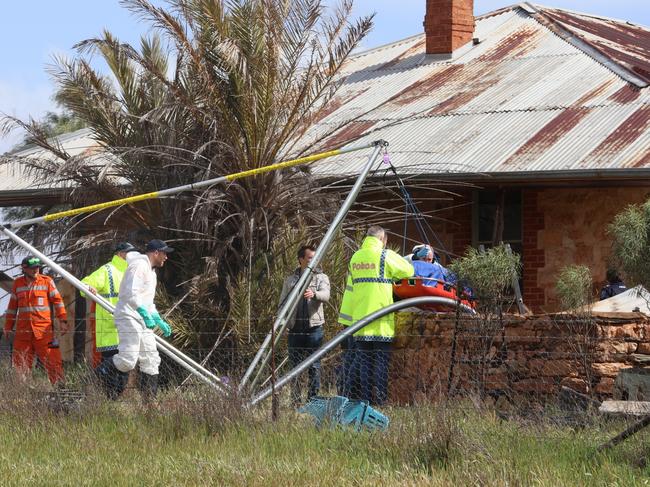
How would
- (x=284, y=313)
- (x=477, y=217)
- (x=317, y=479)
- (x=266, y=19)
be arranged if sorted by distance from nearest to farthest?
(x=317, y=479)
(x=284, y=313)
(x=266, y=19)
(x=477, y=217)

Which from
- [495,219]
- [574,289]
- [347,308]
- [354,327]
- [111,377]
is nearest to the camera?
[354,327]

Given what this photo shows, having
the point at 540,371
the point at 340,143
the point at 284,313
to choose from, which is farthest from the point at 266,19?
the point at 540,371

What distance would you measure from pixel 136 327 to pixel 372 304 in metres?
2.11

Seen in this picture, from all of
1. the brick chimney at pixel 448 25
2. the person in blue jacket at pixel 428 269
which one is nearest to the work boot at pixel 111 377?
the person in blue jacket at pixel 428 269

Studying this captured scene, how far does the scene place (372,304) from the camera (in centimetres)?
1159

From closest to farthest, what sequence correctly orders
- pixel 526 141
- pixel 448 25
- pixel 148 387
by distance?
pixel 148 387
pixel 526 141
pixel 448 25

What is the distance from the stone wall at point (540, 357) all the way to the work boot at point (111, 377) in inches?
93.1

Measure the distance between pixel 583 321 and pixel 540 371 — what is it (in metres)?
0.59

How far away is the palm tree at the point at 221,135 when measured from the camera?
14281mm

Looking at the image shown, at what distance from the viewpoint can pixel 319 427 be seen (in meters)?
9.22

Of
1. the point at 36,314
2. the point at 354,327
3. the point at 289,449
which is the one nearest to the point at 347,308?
the point at 354,327

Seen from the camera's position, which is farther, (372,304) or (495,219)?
(495,219)

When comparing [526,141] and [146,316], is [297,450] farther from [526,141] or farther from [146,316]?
[526,141]

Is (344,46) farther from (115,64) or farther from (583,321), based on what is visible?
(583,321)
